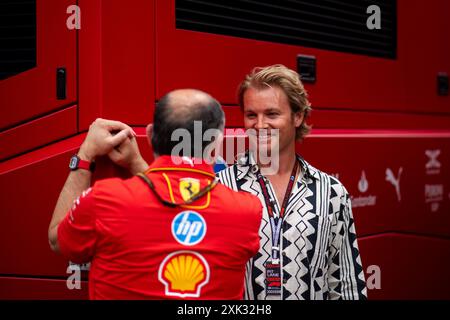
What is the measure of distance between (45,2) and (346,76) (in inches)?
53.7

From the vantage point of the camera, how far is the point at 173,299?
160cm

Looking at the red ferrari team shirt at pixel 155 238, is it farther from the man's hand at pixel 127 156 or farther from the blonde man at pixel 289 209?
the blonde man at pixel 289 209

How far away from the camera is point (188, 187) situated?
1.65 meters

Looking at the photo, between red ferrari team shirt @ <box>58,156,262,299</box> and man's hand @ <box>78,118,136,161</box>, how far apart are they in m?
0.24

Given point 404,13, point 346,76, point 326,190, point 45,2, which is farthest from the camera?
point 404,13

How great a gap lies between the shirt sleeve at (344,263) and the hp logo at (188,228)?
0.74 meters

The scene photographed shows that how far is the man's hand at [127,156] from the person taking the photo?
6.17 ft

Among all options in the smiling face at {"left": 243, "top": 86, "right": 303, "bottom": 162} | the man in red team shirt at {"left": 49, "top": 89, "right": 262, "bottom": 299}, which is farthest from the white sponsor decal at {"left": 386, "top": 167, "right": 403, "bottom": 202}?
the man in red team shirt at {"left": 49, "top": 89, "right": 262, "bottom": 299}

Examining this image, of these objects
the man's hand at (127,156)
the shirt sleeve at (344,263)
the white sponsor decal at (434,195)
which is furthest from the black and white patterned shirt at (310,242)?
the white sponsor decal at (434,195)

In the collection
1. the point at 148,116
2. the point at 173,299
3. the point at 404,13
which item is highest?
the point at 404,13

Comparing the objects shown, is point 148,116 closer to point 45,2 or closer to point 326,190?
point 45,2

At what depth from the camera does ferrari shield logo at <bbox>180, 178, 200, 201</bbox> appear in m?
1.63

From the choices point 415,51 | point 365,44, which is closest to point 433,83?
point 415,51

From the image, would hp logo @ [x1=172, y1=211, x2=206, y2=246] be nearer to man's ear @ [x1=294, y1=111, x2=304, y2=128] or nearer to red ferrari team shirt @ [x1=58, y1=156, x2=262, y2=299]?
red ferrari team shirt @ [x1=58, y1=156, x2=262, y2=299]
